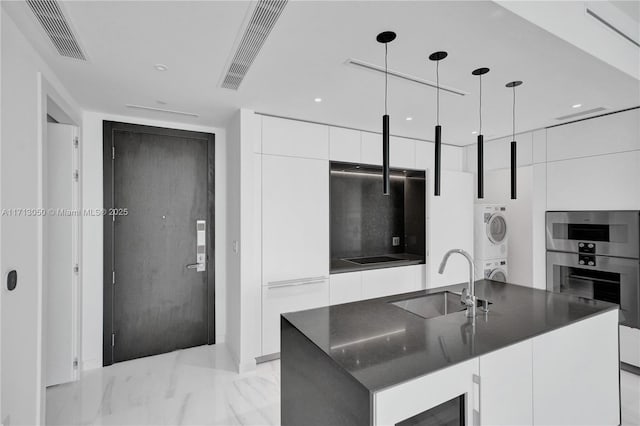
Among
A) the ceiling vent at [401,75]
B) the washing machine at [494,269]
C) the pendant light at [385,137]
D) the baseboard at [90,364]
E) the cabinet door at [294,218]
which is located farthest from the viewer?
the washing machine at [494,269]

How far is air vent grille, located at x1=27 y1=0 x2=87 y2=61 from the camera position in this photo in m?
1.50

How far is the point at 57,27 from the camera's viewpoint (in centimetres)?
167

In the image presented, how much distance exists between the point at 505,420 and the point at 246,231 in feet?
7.71

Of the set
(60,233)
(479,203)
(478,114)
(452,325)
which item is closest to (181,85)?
(60,233)

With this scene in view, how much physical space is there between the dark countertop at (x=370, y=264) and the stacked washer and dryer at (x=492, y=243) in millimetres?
776

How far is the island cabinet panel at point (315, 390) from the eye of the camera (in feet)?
3.86

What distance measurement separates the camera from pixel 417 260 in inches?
163

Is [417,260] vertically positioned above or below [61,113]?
below

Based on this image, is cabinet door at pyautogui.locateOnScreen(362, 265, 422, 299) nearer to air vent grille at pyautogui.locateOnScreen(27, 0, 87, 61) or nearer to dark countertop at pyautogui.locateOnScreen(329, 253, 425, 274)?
dark countertop at pyautogui.locateOnScreen(329, 253, 425, 274)

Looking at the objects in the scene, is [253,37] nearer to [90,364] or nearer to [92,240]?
[92,240]

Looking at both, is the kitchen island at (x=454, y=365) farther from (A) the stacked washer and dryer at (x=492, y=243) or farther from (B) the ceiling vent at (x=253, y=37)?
(A) the stacked washer and dryer at (x=492, y=243)

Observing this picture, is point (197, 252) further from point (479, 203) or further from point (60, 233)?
point (479, 203)

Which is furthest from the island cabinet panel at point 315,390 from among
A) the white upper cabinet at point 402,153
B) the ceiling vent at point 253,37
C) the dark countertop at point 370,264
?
the white upper cabinet at point 402,153

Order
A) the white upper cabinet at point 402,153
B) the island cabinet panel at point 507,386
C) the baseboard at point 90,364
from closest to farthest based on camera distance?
the island cabinet panel at point 507,386, the baseboard at point 90,364, the white upper cabinet at point 402,153
